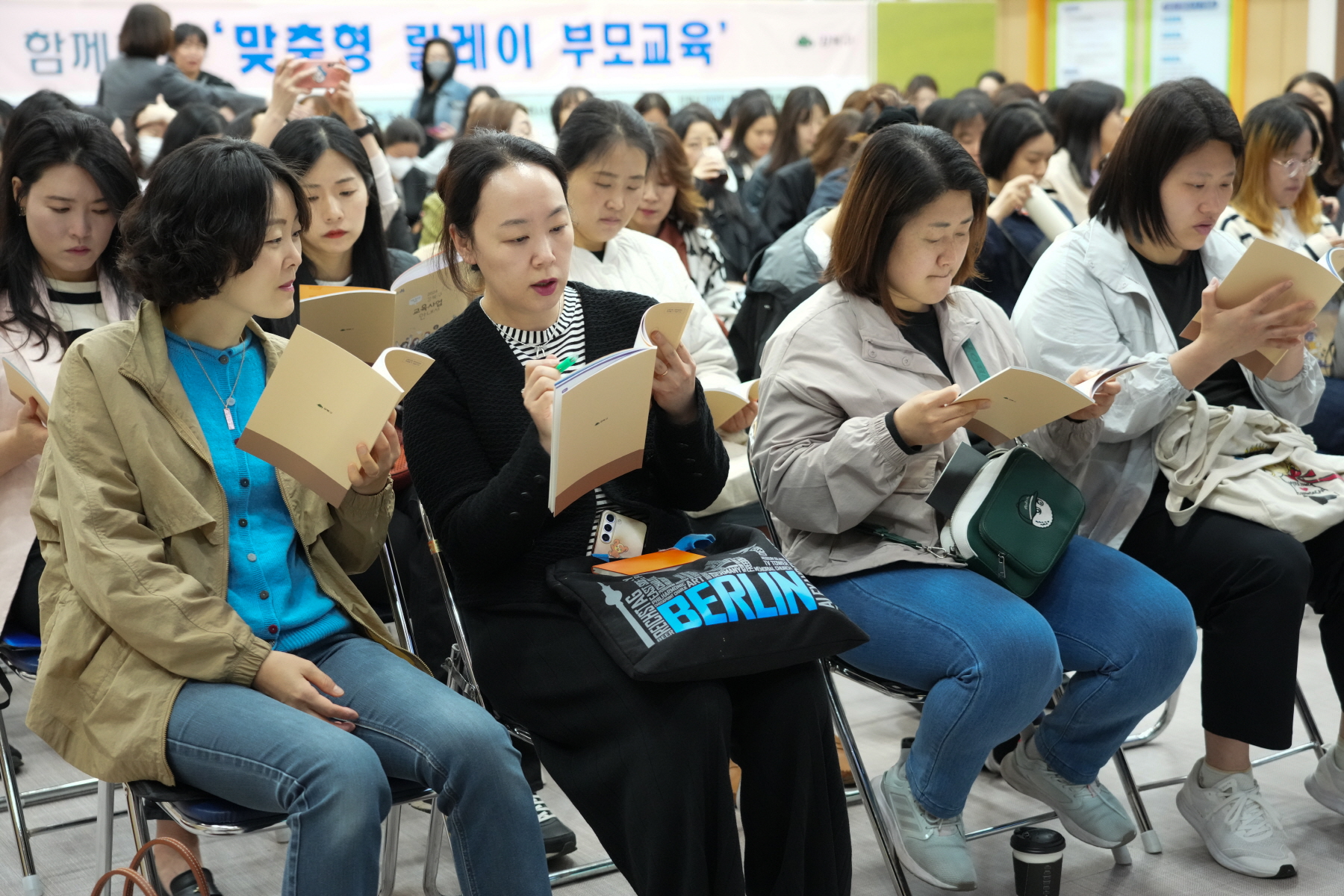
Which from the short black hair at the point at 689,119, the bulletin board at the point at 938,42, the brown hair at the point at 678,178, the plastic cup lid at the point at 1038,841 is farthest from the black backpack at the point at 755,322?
the bulletin board at the point at 938,42

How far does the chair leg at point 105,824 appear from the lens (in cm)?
217

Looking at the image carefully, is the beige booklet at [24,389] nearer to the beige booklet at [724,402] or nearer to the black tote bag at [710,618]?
the black tote bag at [710,618]

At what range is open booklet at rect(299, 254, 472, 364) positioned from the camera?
2498mm

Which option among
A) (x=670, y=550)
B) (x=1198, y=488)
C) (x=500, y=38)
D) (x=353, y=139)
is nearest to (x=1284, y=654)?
(x=1198, y=488)

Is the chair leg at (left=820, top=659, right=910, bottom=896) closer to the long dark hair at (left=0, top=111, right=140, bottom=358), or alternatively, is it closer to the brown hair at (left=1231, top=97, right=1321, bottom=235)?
the long dark hair at (left=0, top=111, right=140, bottom=358)

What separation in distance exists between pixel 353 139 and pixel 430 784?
1.81 m

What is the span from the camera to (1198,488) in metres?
2.59

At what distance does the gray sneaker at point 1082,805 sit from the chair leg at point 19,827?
1.88 metres

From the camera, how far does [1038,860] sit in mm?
2248

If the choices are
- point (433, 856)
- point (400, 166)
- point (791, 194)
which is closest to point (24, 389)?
point (433, 856)

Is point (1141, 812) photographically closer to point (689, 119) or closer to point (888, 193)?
point (888, 193)

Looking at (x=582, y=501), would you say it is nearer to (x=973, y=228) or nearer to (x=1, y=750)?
(x=973, y=228)

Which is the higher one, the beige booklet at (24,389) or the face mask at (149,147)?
the face mask at (149,147)

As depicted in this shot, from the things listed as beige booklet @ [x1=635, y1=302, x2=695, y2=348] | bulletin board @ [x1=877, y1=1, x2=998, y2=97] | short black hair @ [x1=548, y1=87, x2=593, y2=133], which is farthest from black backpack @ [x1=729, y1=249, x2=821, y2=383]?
bulletin board @ [x1=877, y1=1, x2=998, y2=97]
